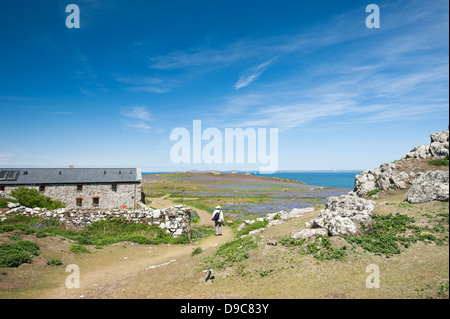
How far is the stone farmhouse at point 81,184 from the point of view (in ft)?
126

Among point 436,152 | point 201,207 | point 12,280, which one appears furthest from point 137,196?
point 436,152

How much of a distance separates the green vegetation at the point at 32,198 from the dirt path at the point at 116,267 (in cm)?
2352

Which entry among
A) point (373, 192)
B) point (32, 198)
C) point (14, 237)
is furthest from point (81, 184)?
point (373, 192)

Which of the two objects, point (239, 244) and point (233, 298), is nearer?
point (233, 298)

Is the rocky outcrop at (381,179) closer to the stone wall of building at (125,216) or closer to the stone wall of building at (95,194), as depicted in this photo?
the stone wall of building at (125,216)

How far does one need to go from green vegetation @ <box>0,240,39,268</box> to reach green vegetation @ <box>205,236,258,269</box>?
427 inches

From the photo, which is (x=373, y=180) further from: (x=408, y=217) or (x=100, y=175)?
(x=100, y=175)

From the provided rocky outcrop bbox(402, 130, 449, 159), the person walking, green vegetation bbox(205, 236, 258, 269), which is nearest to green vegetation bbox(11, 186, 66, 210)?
the person walking

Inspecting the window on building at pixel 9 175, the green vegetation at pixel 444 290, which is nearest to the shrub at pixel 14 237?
the green vegetation at pixel 444 290

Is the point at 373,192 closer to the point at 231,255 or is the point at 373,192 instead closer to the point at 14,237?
the point at 231,255

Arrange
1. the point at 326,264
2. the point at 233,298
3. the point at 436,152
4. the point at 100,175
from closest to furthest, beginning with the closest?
the point at 233,298 < the point at 326,264 < the point at 436,152 < the point at 100,175
